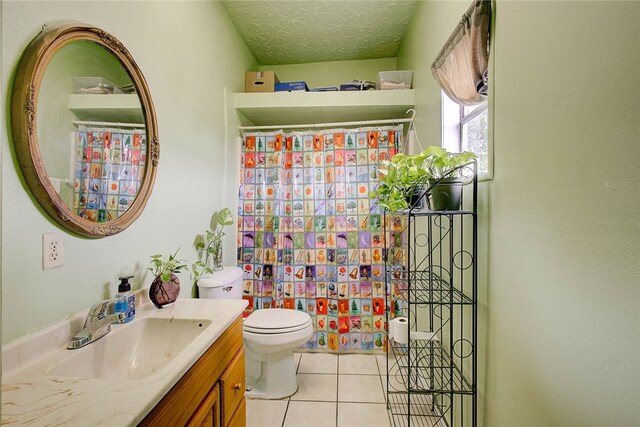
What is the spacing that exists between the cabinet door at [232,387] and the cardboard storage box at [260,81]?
80.0 inches

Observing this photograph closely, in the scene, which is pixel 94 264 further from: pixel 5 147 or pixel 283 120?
pixel 283 120

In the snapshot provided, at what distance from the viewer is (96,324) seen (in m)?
1.03

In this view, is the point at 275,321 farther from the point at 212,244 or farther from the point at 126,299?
the point at 126,299

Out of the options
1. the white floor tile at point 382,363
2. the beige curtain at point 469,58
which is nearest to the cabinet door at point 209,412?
the white floor tile at point 382,363

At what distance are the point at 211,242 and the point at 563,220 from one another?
1.85 meters

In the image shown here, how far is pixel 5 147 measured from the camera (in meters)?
0.87

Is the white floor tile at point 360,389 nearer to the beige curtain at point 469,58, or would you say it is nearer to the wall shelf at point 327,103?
the beige curtain at point 469,58

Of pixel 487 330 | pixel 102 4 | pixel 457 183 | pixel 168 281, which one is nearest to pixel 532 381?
pixel 487 330

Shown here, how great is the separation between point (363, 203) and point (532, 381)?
163cm

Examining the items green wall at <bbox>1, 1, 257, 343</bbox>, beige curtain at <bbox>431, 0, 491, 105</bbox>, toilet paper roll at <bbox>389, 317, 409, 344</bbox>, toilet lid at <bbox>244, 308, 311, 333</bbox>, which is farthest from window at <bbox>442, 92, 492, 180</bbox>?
green wall at <bbox>1, 1, 257, 343</bbox>

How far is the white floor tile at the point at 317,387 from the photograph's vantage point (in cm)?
196

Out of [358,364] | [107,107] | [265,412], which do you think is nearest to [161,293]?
[107,107]

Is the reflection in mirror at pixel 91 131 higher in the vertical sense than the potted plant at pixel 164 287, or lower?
higher

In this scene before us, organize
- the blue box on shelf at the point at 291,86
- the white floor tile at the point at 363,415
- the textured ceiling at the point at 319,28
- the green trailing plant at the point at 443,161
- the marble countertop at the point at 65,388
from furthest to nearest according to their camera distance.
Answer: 1. the blue box on shelf at the point at 291,86
2. the textured ceiling at the point at 319,28
3. the white floor tile at the point at 363,415
4. the green trailing plant at the point at 443,161
5. the marble countertop at the point at 65,388
